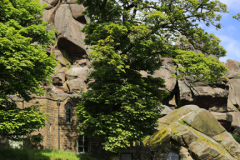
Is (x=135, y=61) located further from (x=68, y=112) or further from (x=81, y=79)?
(x=81, y=79)

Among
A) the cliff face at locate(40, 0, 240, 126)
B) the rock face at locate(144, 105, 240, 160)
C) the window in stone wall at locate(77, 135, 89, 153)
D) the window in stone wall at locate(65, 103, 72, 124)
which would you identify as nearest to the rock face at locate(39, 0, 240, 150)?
the cliff face at locate(40, 0, 240, 126)

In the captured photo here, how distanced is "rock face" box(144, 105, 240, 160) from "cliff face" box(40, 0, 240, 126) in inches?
536

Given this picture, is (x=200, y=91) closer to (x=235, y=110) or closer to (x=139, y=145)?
(x=235, y=110)

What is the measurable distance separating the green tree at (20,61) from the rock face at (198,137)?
1372cm

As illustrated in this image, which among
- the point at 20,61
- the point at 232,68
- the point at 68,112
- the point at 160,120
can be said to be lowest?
the point at 160,120

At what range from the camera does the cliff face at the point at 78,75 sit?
41.2m

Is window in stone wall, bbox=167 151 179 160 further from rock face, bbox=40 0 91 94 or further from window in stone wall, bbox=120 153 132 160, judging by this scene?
rock face, bbox=40 0 91 94

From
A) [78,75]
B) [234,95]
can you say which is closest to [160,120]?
[78,75]

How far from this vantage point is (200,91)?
136 feet

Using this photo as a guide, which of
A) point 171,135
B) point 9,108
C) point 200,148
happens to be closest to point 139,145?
point 171,135

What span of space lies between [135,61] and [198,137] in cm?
981

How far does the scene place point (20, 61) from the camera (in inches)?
600

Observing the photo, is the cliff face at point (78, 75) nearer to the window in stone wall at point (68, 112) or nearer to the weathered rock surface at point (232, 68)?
the weathered rock surface at point (232, 68)

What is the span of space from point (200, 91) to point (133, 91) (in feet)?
80.3
